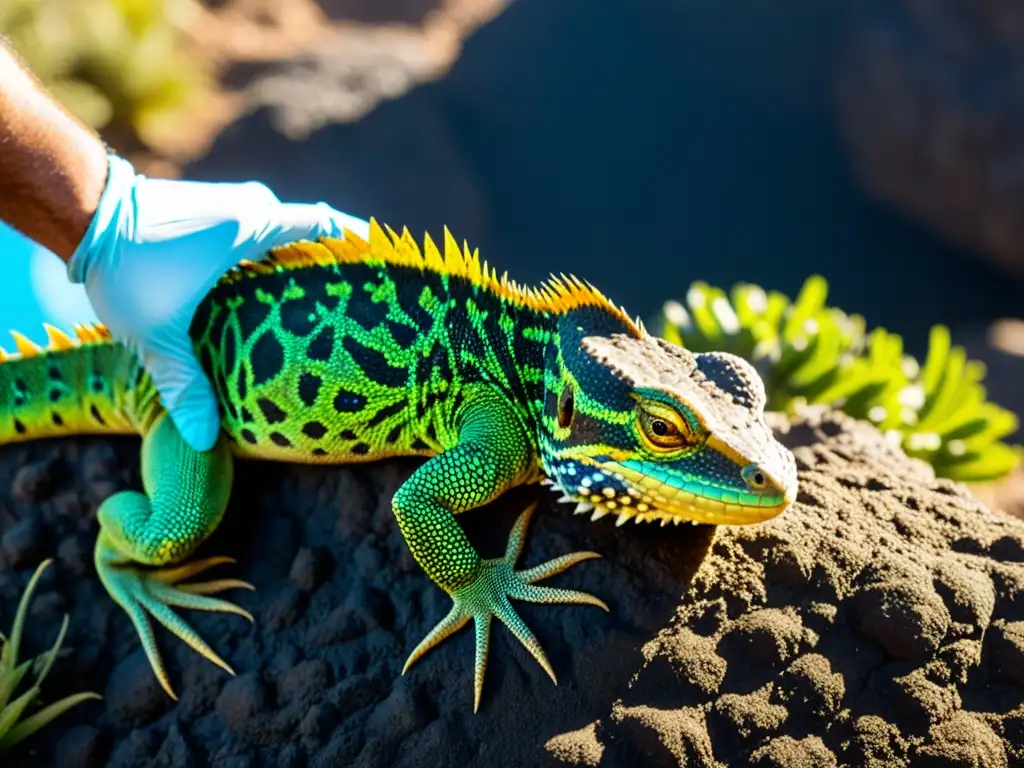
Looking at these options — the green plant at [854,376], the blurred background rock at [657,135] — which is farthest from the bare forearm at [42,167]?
the blurred background rock at [657,135]

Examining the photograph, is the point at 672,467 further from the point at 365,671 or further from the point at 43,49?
Result: the point at 43,49

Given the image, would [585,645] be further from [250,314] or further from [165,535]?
[250,314]

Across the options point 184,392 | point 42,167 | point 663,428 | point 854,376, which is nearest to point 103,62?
point 42,167

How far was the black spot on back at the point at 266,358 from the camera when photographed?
3389 mm

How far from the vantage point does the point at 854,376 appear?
5289 mm

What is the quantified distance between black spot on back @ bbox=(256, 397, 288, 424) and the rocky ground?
264mm

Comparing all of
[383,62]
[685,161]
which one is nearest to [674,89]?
[685,161]

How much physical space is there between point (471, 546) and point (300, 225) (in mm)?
1472

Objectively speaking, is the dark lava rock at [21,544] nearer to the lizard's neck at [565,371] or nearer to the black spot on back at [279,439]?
the black spot on back at [279,439]

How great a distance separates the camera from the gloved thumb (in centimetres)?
342

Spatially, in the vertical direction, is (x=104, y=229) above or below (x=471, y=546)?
below

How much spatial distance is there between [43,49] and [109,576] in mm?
9249

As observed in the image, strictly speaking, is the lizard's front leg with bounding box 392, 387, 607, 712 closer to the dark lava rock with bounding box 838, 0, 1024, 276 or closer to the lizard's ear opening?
the lizard's ear opening

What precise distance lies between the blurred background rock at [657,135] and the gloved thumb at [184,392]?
6.65m
